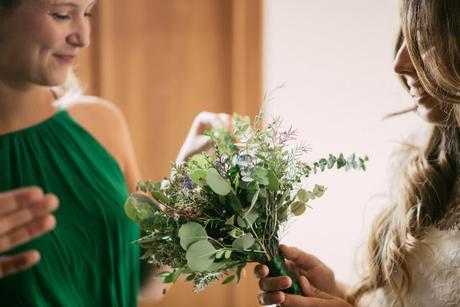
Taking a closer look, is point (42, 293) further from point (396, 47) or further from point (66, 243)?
point (396, 47)

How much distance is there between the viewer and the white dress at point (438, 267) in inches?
49.0

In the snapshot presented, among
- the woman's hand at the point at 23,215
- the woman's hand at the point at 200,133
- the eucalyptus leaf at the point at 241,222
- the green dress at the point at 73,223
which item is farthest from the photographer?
the woman's hand at the point at 200,133

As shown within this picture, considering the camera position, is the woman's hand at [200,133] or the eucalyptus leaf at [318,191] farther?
the woman's hand at [200,133]

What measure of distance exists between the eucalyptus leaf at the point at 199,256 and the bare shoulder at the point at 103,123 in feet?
1.54

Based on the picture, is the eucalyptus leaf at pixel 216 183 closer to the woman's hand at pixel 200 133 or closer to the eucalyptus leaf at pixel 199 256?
the eucalyptus leaf at pixel 199 256

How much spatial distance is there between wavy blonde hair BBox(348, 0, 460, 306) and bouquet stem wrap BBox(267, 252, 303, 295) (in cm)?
27

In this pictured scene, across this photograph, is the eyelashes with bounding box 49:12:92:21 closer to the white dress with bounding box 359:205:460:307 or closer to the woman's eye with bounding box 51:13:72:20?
the woman's eye with bounding box 51:13:72:20

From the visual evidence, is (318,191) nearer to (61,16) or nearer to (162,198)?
(162,198)

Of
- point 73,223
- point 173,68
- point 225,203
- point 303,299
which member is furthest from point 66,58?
point 173,68

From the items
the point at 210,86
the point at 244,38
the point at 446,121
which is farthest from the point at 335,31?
the point at 446,121

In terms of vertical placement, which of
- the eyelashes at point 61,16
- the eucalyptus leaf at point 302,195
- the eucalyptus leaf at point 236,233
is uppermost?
the eyelashes at point 61,16

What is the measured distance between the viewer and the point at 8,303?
1153mm

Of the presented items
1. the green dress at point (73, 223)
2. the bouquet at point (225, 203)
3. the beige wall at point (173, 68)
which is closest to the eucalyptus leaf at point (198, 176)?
the bouquet at point (225, 203)

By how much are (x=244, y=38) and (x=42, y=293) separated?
1.35m
